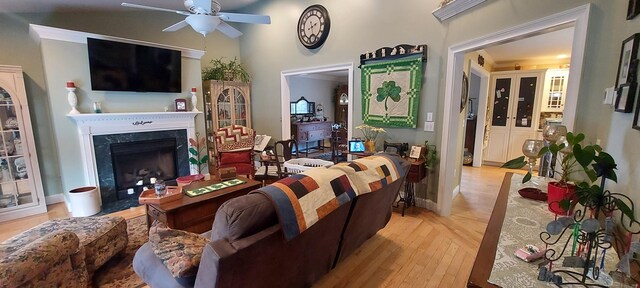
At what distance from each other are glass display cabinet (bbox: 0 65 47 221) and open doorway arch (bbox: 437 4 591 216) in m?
5.02

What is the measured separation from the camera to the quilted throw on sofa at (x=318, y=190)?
1353mm

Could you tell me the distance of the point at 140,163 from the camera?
4051 mm

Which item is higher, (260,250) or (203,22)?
(203,22)

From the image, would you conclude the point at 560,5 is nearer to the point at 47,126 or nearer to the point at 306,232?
the point at 306,232

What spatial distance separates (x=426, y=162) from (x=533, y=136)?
3831 millimetres

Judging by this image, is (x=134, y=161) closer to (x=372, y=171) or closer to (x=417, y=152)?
(x=372, y=171)

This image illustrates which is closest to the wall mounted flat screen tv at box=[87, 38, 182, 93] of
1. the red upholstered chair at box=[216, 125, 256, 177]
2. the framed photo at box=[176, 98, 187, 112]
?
the framed photo at box=[176, 98, 187, 112]

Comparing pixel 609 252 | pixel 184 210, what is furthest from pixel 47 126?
pixel 609 252

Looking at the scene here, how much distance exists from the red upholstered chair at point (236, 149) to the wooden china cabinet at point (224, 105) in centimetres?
46

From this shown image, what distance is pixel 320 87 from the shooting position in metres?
8.13

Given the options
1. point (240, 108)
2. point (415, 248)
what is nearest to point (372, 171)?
point (415, 248)

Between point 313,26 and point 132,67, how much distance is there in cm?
269

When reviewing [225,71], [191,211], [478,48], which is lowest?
[191,211]

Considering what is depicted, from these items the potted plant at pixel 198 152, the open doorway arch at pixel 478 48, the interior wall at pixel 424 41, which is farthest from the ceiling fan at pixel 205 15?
the potted plant at pixel 198 152
